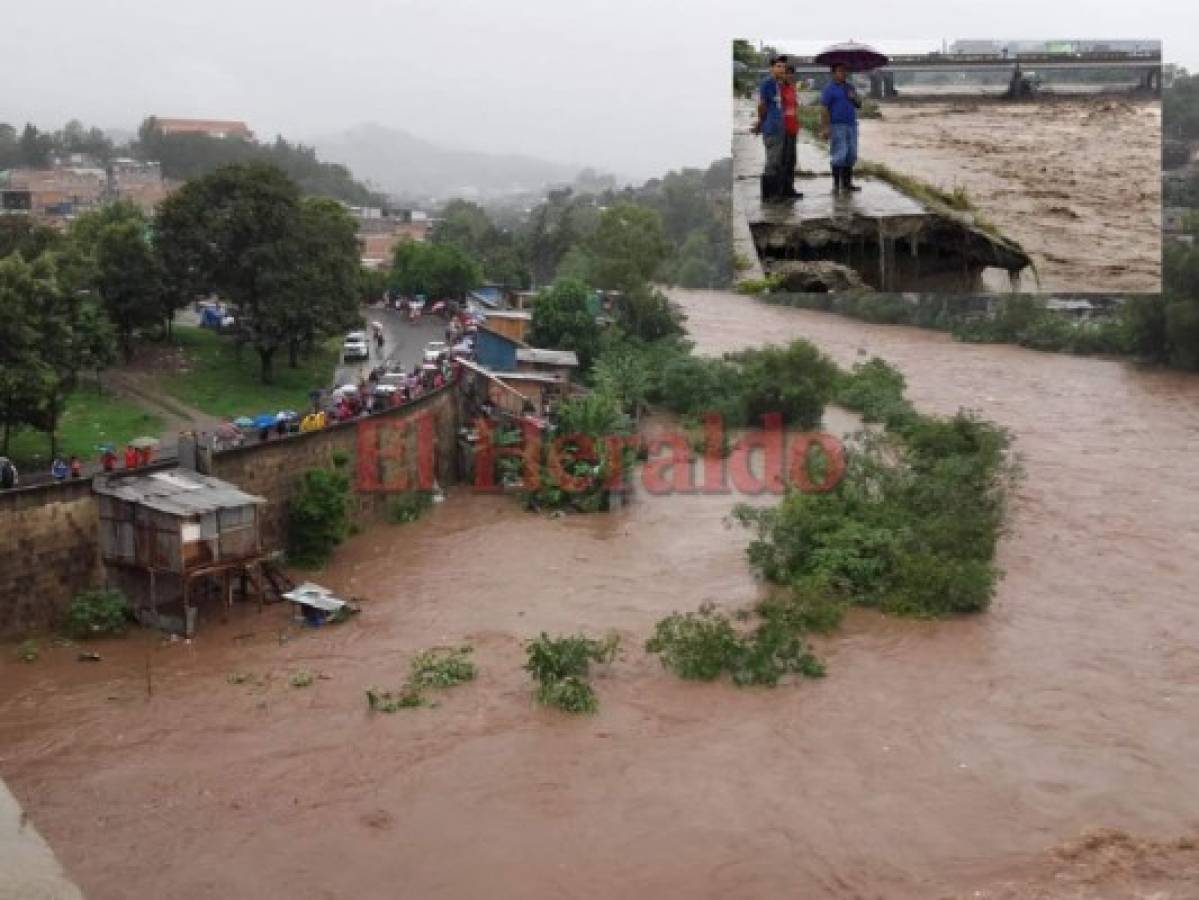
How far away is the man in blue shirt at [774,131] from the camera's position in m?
6.87

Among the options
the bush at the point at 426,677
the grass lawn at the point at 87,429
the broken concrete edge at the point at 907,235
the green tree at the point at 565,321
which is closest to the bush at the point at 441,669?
the bush at the point at 426,677

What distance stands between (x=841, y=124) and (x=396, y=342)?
18.6m

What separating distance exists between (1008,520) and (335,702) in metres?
9.60

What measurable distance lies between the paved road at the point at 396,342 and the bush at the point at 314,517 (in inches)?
207

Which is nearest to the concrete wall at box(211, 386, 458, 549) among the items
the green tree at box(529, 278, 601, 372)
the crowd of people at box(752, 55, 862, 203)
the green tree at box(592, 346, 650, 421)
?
the green tree at box(592, 346, 650, 421)

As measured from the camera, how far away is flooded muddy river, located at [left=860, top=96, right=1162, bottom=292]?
24.9 feet

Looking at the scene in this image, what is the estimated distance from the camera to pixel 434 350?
23.1 meters

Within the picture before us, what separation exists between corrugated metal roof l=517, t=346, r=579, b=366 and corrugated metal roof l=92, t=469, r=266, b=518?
31.9 ft

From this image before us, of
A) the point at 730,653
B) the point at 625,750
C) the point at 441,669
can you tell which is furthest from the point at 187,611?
the point at 730,653

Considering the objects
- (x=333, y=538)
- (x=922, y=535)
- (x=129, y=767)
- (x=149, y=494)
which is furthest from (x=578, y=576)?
(x=129, y=767)

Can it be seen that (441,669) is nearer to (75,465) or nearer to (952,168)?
(75,465)

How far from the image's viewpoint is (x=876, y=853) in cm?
902

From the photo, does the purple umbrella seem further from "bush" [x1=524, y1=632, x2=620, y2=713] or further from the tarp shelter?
the tarp shelter

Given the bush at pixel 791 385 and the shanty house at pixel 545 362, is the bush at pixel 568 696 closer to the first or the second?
the shanty house at pixel 545 362
